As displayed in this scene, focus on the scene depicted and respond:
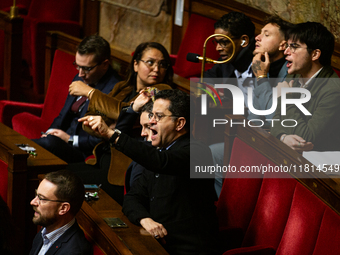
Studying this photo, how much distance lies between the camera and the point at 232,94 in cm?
217

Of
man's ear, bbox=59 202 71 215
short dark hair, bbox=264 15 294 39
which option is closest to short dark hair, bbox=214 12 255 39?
short dark hair, bbox=264 15 294 39

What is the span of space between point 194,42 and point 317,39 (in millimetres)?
1424

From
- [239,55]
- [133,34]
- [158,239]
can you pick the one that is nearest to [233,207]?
[158,239]

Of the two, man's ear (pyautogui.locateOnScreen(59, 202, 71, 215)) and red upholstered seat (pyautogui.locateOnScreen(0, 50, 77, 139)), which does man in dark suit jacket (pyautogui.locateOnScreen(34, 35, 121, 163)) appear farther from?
man's ear (pyautogui.locateOnScreen(59, 202, 71, 215))

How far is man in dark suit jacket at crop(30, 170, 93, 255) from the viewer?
1358 mm

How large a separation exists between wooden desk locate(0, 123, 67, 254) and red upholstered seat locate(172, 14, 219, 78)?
52.4 inches

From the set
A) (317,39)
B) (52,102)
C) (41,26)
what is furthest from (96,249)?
(41,26)

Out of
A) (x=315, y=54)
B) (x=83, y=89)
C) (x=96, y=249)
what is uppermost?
(x=315, y=54)

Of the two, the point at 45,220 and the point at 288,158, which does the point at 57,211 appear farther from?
the point at 288,158

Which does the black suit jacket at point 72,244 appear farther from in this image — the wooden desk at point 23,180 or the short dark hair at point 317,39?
the short dark hair at point 317,39

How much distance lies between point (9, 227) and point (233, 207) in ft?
2.68

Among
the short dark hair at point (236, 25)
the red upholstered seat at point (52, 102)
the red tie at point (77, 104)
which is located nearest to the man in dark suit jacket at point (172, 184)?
the short dark hair at point (236, 25)

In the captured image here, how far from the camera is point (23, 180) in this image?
1731 millimetres

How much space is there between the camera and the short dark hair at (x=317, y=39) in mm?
Result: 1651
